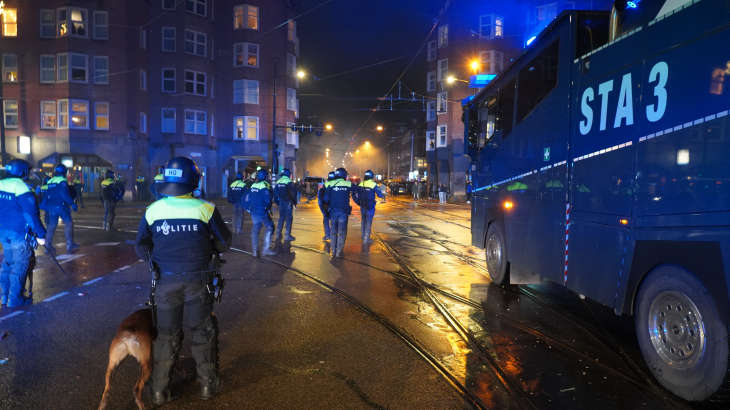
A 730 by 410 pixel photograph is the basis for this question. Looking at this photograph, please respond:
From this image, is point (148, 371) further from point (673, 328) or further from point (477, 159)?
point (477, 159)

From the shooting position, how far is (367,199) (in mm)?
12562

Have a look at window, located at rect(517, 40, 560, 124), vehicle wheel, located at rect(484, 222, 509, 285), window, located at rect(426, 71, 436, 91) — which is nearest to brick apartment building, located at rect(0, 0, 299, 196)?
window, located at rect(426, 71, 436, 91)

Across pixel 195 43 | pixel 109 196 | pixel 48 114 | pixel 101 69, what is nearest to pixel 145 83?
pixel 101 69

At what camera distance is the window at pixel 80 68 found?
30.2 m

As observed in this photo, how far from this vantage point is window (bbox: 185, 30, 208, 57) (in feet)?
115

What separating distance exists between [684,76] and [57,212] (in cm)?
1190

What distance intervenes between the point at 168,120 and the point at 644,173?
116 ft

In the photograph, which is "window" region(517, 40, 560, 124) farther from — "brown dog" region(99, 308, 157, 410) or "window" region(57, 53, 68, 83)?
"window" region(57, 53, 68, 83)

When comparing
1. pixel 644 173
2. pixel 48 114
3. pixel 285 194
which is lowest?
pixel 285 194

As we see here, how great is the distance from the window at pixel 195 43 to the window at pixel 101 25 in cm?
548

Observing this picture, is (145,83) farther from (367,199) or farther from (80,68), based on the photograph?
(367,199)

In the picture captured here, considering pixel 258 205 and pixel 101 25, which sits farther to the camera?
pixel 101 25

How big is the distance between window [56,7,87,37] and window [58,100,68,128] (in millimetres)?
4194

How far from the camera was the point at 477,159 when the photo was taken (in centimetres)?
888
